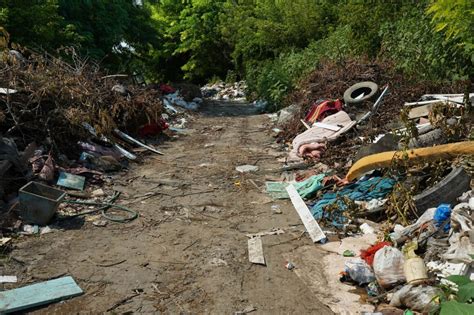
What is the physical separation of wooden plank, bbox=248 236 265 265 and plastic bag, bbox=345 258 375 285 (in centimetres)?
83

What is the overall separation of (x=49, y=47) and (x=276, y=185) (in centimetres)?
768

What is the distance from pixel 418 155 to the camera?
5.26 m

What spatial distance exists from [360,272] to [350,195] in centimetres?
184

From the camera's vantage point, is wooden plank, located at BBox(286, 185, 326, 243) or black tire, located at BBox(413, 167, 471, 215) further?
wooden plank, located at BBox(286, 185, 326, 243)

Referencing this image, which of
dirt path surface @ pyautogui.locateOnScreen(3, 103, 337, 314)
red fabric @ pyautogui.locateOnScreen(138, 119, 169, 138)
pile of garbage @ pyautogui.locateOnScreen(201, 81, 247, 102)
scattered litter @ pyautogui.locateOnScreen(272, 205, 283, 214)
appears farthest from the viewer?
pile of garbage @ pyautogui.locateOnScreen(201, 81, 247, 102)

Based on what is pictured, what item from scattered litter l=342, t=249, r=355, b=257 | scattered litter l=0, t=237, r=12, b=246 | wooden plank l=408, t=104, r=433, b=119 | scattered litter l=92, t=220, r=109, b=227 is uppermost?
scattered litter l=0, t=237, r=12, b=246

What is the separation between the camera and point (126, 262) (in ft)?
14.2

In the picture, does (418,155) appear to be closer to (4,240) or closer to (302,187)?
(302,187)

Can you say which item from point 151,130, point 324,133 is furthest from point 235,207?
point 151,130

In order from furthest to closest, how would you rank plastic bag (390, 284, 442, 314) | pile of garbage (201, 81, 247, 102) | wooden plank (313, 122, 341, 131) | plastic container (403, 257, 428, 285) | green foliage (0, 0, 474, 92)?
pile of garbage (201, 81, 247, 102) < green foliage (0, 0, 474, 92) < wooden plank (313, 122, 341, 131) < plastic container (403, 257, 428, 285) < plastic bag (390, 284, 442, 314)

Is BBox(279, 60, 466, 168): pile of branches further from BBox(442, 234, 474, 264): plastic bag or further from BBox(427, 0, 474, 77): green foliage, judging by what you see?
BBox(442, 234, 474, 264): plastic bag

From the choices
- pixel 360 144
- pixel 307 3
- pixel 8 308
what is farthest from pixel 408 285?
pixel 307 3

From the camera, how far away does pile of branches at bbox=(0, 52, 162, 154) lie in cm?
708

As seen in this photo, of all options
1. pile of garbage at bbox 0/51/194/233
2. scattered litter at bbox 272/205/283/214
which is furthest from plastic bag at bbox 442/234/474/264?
pile of garbage at bbox 0/51/194/233
